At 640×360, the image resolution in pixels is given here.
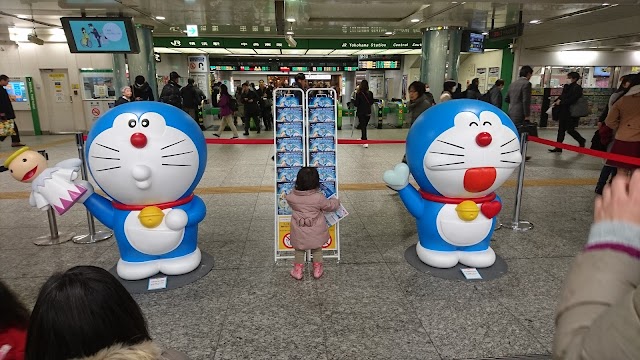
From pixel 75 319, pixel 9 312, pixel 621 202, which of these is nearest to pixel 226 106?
pixel 9 312

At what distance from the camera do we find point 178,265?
3.65 metres

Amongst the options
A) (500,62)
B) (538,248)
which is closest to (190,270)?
(538,248)

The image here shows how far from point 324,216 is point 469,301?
1362mm

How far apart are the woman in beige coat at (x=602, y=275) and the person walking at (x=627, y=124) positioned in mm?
5121

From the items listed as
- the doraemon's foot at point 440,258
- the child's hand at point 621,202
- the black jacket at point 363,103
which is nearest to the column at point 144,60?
the black jacket at point 363,103

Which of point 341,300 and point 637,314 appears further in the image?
point 341,300

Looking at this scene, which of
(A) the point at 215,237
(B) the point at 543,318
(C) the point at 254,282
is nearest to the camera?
(B) the point at 543,318

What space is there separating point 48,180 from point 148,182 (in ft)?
2.86

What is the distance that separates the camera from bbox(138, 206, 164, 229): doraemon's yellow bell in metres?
3.36

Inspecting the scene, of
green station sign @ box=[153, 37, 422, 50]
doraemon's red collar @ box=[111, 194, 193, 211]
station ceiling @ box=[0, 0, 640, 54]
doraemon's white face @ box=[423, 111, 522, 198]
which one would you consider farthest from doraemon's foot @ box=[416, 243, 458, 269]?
green station sign @ box=[153, 37, 422, 50]

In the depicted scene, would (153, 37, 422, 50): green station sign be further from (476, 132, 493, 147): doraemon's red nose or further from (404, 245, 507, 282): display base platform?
(476, 132, 493, 147): doraemon's red nose

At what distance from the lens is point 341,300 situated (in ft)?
10.8

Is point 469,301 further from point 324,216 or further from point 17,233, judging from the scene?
point 17,233

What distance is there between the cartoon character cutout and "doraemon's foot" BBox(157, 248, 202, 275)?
2.94ft
